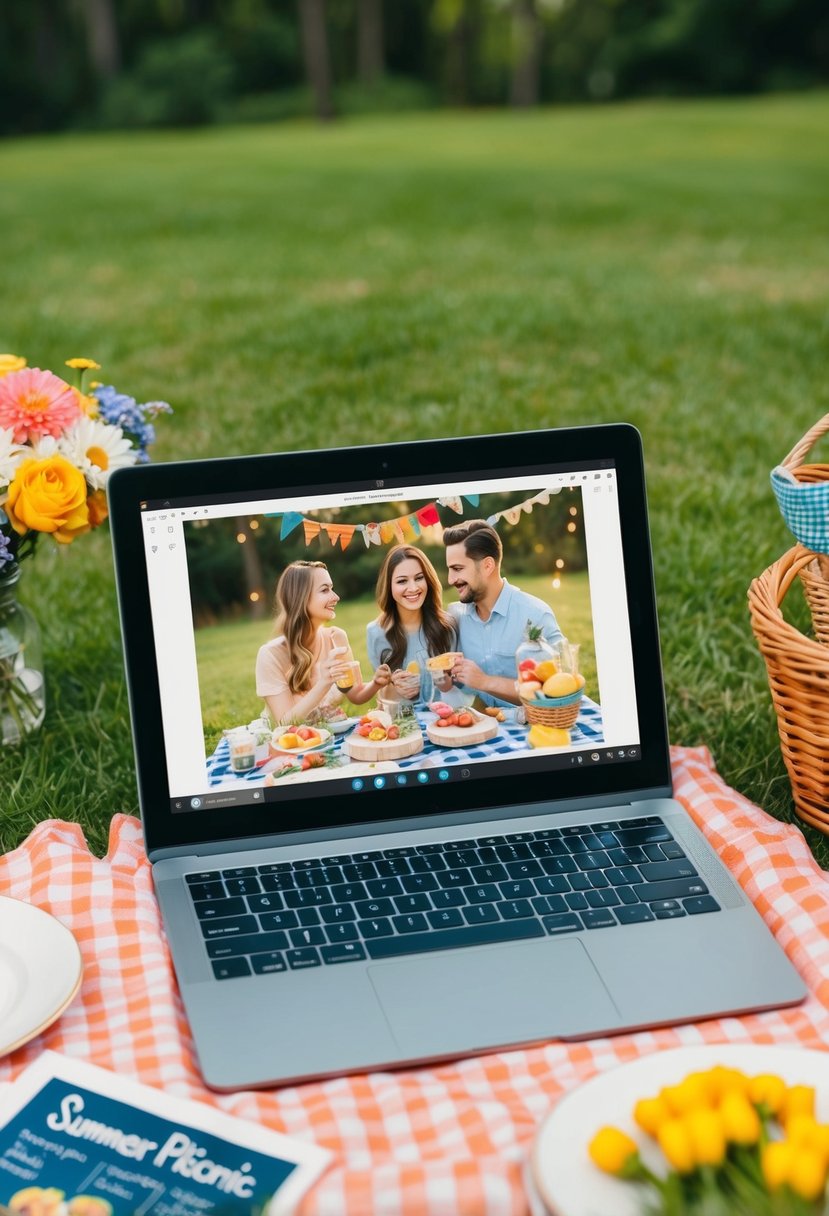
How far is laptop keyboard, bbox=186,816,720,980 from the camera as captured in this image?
130 centimetres

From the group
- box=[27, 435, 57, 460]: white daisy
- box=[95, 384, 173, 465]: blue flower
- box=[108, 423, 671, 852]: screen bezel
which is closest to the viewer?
box=[108, 423, 671, 852]: screen bezel

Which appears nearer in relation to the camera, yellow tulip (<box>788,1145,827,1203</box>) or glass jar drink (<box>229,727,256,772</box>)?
yellow tulip (<box>788,1145,827,1203</box>)

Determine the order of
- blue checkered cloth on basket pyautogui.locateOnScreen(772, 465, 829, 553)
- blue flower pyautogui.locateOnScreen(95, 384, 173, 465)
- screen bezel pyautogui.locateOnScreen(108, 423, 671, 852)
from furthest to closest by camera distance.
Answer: blue flower pyautogui.locateOnScreen(95, 384, 173, 465) < blue checkered cloth on basket pyautogui.locateOnScreen(772, 465, 829, 553) < screen bezel pyautogui.locateOnScreen(108, 423, 671, 852)

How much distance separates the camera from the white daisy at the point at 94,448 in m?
1.68

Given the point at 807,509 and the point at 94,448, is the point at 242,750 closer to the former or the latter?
the point at 94,448

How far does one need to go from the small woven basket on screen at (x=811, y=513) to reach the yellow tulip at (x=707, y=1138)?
845 mm

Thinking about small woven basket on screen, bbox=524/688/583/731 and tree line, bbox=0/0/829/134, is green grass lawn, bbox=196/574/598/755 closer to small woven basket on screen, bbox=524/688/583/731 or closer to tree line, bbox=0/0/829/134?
small woven basket on screen, bbox=524/688/583/731

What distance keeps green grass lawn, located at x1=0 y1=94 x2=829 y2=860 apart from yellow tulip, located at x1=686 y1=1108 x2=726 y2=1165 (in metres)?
0.78

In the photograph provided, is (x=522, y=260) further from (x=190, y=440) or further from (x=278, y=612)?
(x=278, y=612)

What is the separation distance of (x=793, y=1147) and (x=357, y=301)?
13.3ft

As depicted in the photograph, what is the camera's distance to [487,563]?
1533mm

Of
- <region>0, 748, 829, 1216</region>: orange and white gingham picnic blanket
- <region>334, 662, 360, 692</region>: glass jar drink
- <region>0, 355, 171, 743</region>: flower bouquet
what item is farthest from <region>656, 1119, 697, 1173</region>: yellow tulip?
<region>0, 355, 171, 743</region>: flower bouquet

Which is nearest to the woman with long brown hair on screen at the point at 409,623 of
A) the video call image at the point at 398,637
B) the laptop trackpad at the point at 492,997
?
the video call image at the point at 398,637

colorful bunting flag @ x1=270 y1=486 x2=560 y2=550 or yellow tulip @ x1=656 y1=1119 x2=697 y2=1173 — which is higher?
colorful bunting flag @ x1=270 y1=486 x2=560 y2=550
